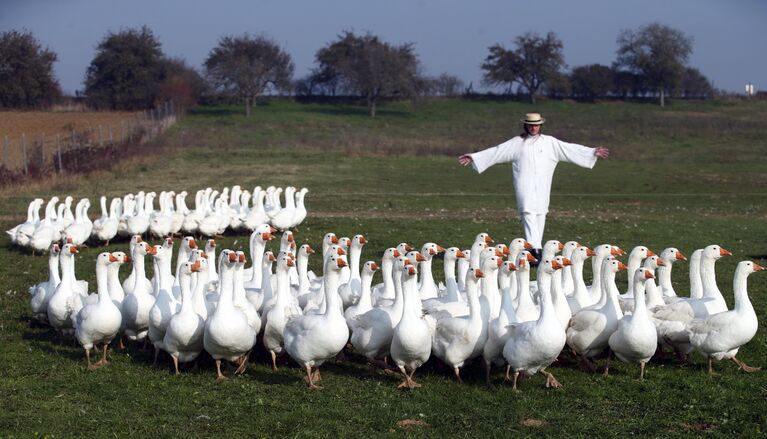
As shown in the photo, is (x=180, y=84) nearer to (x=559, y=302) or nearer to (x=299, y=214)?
(x=299, y=214)

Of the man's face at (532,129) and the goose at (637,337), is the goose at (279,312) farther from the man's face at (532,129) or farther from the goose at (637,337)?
the man's face at (532,129)

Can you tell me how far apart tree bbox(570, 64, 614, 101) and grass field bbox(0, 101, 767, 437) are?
23245mm

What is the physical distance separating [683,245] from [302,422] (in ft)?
39.6

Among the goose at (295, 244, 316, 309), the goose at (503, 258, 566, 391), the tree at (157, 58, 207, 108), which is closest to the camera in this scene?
the goose at (503, 258, 566, 391)

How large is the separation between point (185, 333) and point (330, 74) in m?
74.2

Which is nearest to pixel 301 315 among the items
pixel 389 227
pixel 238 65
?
pixel 389 227

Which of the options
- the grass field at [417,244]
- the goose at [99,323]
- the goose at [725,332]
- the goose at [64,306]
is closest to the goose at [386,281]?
the grass field at [417,244]

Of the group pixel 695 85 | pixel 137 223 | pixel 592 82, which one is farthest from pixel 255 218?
pixel 695 85

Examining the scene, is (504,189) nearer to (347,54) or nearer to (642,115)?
(642,115)

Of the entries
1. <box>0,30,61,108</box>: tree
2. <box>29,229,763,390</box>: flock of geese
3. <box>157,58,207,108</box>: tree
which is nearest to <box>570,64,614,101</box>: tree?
<box>157,58,207,108</box>: tree

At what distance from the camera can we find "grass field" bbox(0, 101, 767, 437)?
8.14 m

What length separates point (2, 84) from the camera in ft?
201

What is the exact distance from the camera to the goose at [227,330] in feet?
31.0

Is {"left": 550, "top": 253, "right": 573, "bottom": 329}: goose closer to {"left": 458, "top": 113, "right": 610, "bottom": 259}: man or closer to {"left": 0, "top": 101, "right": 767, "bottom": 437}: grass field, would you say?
{"left": 0, "top": 101, "right": 767, "bottom": 437}: grass field
